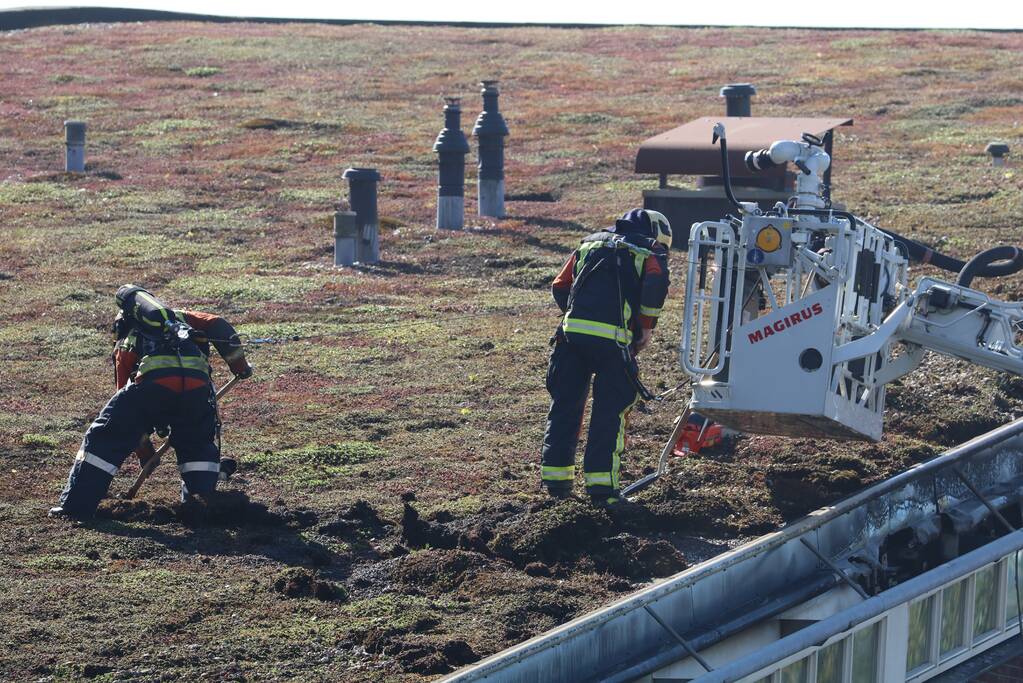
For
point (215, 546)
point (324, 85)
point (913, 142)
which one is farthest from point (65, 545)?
point (324, 85)

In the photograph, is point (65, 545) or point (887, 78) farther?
point (887, 78)

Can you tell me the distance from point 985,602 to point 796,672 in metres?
2.69

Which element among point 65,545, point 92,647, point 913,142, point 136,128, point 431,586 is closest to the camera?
point 92,647

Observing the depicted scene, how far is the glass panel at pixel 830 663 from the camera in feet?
32.1

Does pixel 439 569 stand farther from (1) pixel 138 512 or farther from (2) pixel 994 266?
(2) pixel 994 266

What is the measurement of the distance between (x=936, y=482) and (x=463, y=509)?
10.9 ft

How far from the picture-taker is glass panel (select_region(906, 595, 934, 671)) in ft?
35.5

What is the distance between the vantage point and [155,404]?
11109 millimetres

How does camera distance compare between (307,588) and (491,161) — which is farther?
(491,161)

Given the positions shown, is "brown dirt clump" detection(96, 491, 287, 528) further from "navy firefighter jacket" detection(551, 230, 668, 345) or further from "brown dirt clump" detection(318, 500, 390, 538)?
"navy firefighter jacket" detection(551, 230, 668, 345)

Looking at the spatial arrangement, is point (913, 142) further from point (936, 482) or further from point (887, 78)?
point (936, 482)

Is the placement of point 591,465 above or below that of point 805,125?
below

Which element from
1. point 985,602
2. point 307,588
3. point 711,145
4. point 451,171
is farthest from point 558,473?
point 451,171

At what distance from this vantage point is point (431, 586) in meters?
9.79
